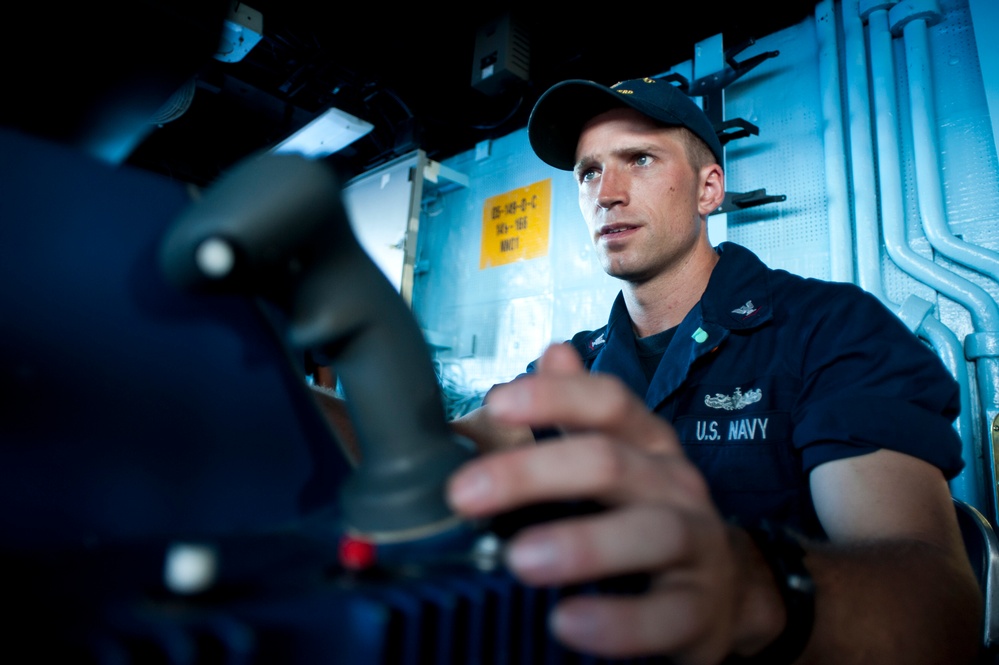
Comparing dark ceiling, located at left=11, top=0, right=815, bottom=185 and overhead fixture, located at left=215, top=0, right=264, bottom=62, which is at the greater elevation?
dark ceiling, located at left=11, top=0, right=815, bottom=185

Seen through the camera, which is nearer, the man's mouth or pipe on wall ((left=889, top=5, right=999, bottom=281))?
the man's mouth

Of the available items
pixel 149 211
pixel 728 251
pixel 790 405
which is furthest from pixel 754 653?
pixel 728 251

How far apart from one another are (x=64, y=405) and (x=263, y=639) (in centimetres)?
19

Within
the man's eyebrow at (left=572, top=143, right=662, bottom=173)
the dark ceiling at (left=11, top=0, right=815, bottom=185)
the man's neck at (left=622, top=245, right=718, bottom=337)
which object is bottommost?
the man's neck at (left=622, top=245, right=718, bottom=337)

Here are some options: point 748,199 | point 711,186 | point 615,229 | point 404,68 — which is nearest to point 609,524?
point 615,229

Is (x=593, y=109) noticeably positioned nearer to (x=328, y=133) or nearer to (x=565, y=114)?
(x=565, y=114)

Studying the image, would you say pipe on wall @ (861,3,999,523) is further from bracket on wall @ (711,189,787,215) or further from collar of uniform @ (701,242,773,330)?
collar of uniform @ (701,242,773,330)

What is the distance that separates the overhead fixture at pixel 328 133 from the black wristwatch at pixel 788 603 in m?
2.42

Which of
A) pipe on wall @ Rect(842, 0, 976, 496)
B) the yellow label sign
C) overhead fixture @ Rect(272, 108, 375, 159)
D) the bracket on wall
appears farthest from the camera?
the yellow label sign

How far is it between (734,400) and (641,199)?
1.83ft

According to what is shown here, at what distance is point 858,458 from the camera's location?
2.39 ft

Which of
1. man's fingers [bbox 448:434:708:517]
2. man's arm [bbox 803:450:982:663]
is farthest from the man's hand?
man's arm [bbox 803:450:982:663]

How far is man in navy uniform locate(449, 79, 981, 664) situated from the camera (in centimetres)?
24

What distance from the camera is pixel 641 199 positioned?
1352mm
